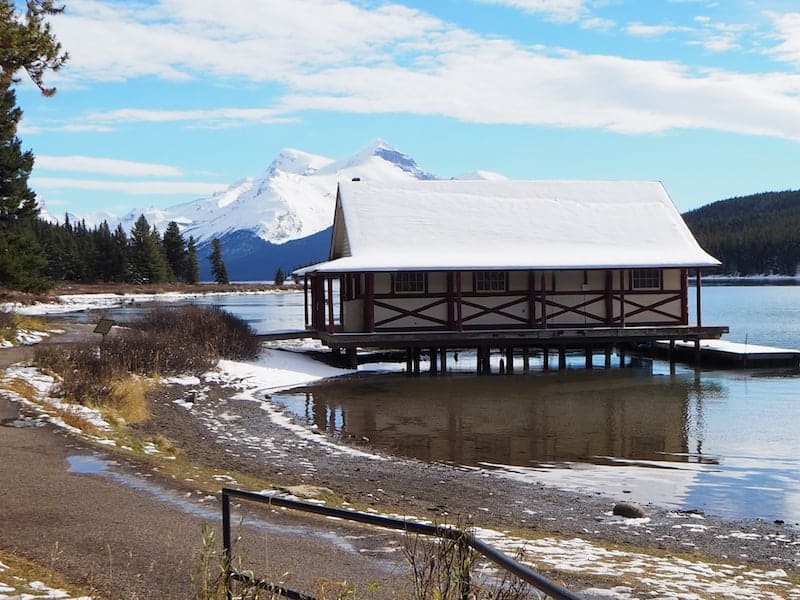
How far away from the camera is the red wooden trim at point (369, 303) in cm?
2670

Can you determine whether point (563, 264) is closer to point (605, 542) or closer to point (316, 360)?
point (316, 360)

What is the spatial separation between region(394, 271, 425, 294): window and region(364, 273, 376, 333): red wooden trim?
2.71 feet

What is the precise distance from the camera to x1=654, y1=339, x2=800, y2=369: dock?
90.0 feet

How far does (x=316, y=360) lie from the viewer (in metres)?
27.6

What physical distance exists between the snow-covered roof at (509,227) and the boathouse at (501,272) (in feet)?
0.19

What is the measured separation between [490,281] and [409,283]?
8.80 feet

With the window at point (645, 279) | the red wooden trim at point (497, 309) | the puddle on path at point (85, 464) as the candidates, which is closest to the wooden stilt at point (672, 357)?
the window at point (645, 279)

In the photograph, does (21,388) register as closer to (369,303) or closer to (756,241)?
(369,303)

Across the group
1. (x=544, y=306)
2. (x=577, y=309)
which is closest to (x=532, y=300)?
(x=544, y=306)

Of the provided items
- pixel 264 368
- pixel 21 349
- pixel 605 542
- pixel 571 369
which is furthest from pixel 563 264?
pixel 605 542

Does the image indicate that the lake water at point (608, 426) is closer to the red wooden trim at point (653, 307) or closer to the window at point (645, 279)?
the red wooden trim at point (653, 307)

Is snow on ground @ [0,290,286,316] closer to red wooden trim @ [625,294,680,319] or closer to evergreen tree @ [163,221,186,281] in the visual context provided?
evergreen tree @ [163,221,186,281]

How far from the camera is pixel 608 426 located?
675 inches

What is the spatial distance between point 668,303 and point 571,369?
13.2 feet
